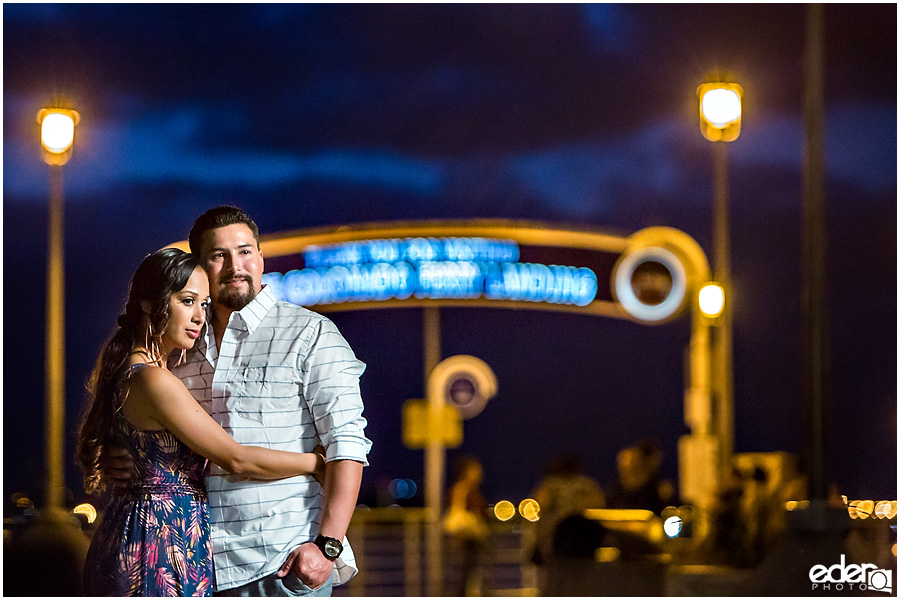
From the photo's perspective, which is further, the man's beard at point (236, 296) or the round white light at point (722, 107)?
the round white light at point (722, 107)

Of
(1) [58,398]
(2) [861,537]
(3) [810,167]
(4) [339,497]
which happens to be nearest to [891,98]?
(3) [810,167]

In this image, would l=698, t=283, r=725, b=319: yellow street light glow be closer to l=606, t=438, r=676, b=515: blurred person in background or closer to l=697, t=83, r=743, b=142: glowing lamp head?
l=697, t=83, r=743, b=142: glowing lamp head

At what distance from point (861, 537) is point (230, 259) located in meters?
5.50

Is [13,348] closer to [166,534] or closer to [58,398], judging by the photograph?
[58,398]

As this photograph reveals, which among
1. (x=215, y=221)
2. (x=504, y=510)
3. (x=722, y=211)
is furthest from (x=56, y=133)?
(x=722, y=211)

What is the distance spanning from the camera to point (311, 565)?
9.68 feet

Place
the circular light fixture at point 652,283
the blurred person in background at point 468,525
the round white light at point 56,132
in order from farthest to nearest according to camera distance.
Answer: the circular light fixture at point 652,283
the blurred person in background at point 468,525
the round white light at point 56,132

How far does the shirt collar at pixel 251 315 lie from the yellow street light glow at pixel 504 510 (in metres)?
8.07

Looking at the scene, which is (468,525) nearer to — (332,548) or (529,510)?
(529,510)

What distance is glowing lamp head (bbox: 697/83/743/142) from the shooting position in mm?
9367

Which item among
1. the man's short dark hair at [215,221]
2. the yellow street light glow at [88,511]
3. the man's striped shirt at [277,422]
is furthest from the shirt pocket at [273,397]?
the yellow street light glow at [88,511]

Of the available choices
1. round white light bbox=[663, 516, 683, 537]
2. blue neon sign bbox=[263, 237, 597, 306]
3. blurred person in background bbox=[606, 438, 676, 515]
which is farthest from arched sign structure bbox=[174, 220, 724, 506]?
blurred person in background bbox=[606, 438, 676, 515]

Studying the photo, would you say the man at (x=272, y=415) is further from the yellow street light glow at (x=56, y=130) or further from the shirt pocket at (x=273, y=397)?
the yellow street light glow at (x=56, y=130)

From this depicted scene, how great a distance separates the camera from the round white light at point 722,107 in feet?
30.7
